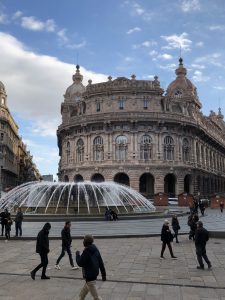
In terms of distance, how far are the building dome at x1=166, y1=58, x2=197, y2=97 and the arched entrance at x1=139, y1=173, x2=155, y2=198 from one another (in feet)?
74.9

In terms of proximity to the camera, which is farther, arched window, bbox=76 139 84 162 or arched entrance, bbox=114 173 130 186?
arched window, bbox=76 139 84 162

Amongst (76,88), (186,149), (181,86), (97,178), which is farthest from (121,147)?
(76,88)

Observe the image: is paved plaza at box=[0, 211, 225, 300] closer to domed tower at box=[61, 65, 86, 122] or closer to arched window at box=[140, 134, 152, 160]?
arched window at box=[140, 134, 152, 160]

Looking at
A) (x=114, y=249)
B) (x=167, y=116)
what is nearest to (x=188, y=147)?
(x=167, y=116)

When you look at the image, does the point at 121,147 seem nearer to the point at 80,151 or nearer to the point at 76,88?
the point at 80,151

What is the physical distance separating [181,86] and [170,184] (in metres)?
23.9

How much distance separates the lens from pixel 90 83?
207ft

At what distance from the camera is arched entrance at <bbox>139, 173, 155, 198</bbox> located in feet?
194

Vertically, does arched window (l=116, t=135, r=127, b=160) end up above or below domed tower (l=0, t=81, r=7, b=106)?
below

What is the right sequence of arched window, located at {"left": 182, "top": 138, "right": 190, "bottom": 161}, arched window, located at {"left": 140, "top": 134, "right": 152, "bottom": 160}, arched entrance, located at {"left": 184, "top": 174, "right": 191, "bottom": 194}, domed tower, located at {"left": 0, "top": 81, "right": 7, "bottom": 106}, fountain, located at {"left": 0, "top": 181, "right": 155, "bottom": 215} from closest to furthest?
fountain, located at {"left": 0, "top": 181, "right": 155, "bottom": 215}
arched window, located at {"left": 140, "top": 134, "right": 152, "bottom": 160}
arched window, located at {"left": 182, "top": 138, "right": 190, "bottom": 161}
arched entrance, located at {"left": 184, "top": 174, "right": 191, "bottom": 194}
domed tower, located at {"left": 0, "top": 81, "right": 7, "bottom": 106}

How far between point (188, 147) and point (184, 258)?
5050 cm

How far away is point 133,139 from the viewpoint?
5819 cm

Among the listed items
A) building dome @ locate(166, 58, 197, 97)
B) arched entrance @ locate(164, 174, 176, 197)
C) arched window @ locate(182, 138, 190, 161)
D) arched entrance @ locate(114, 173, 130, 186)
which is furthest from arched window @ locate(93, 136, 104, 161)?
building dome @ locate(166, 58, 197, 97)

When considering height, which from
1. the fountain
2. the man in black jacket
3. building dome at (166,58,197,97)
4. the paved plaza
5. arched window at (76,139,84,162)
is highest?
building dome at (166,58,197,97)
